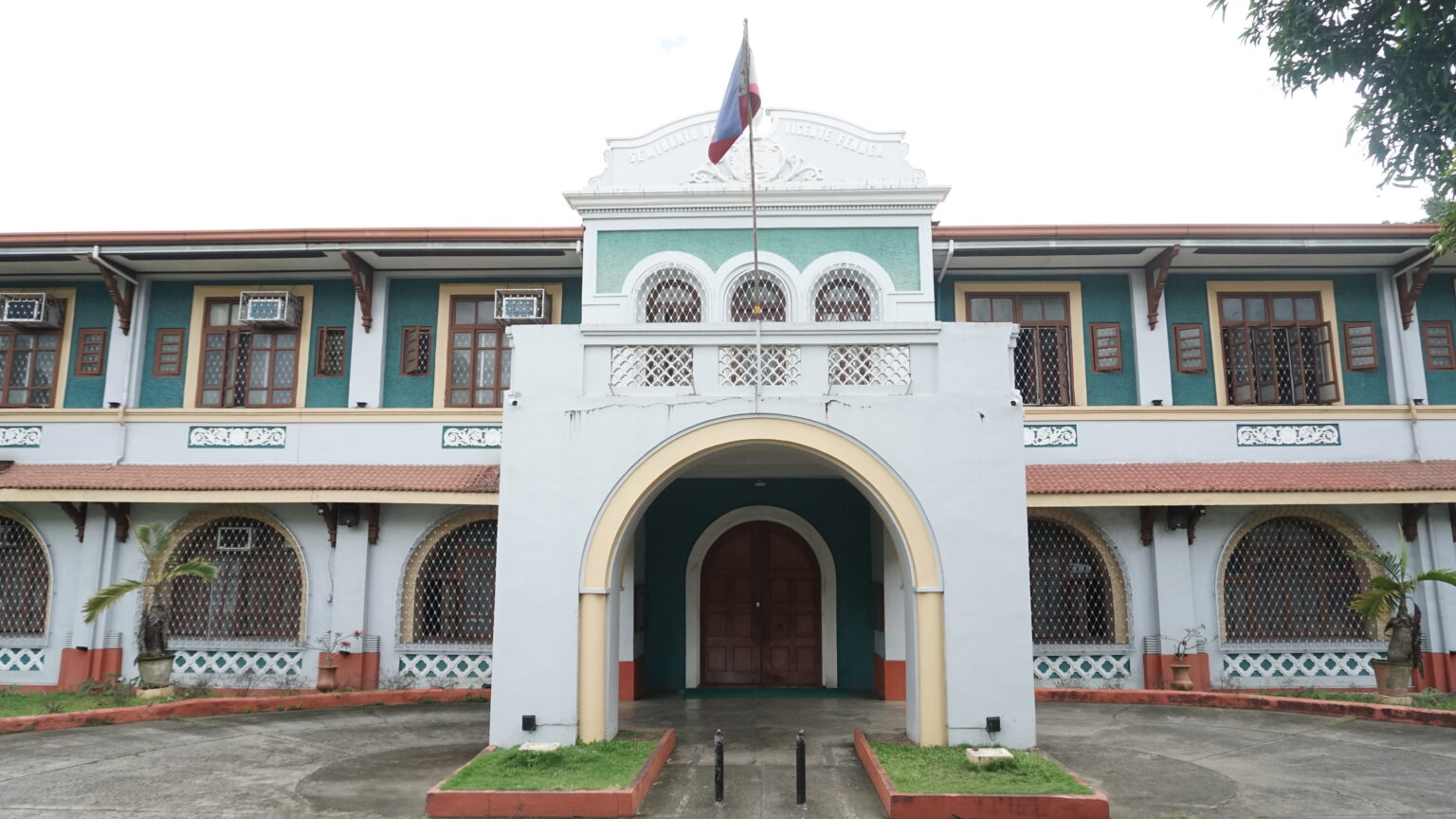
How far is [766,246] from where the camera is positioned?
37.2 feet

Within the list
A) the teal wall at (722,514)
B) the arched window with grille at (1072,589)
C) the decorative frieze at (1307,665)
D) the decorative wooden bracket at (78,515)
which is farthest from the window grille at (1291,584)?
the decorative wooden bracket at (78,515)

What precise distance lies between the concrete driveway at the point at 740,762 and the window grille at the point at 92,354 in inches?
220

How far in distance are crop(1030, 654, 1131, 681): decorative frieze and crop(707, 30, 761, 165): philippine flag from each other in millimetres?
7504

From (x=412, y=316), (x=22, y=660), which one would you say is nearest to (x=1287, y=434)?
(x=412, y=316)

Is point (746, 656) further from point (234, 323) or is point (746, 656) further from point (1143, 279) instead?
point (234, 323)

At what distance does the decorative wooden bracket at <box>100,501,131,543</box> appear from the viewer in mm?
11906

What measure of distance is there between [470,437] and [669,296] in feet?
11.2

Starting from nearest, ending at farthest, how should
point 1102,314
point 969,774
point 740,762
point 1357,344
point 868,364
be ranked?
point 969,774
point 740,762
point 868,364
point 1357,344
point 1102,314

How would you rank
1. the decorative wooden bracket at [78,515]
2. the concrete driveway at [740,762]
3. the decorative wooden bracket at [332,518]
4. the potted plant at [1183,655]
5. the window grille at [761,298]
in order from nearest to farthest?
the concrete driveway at [740,762], the potted plant at [1183,655], the window grille at [761,298], the decorative wooden bracket at [332,518], the decorative wooden bracket at [78,515]

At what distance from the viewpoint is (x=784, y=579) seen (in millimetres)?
12523

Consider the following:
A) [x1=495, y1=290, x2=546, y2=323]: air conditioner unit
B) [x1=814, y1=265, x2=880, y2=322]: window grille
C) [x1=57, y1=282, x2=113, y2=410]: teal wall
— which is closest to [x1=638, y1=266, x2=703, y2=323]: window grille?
[x1=814, y1=265, x2=880, y2=322]: window grille

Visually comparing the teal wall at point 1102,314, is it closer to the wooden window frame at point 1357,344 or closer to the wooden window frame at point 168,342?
the wooden window frame at point 1357,344

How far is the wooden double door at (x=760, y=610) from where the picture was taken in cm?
1227

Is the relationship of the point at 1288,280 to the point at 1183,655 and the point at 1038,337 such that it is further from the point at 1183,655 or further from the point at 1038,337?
the point at 1183,655
